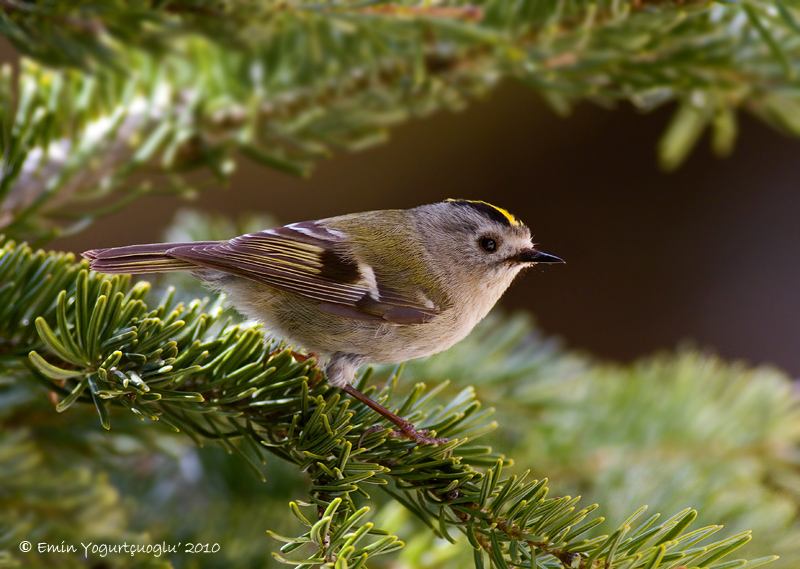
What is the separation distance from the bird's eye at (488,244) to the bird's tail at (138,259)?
543 millimetres

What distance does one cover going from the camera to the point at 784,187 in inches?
100

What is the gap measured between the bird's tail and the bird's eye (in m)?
0.54

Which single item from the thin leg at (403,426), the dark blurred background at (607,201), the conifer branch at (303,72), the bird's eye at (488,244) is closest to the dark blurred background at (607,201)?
the dark blurred background at (607,201)

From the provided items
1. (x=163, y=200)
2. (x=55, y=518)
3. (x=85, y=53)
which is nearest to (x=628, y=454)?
(x=55, y=518)

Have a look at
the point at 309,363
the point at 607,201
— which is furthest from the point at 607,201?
the point at 309,363

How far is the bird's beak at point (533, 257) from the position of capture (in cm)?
124

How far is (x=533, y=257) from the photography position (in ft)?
4.23

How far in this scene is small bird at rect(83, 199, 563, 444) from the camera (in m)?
1.07

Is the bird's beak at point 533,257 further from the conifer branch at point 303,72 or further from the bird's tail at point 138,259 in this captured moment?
the bird's tail at point 138,259

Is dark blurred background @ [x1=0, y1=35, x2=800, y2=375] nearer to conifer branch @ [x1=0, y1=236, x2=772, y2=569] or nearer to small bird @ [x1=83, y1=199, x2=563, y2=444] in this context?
small bird @ [x1=83, y1=199, x2=563, y2=444]

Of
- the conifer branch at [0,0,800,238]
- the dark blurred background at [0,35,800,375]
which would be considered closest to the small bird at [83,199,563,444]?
the conifer branch at [0,0,800,238]

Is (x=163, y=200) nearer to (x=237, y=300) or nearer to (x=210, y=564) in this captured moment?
(x=237, y=300)

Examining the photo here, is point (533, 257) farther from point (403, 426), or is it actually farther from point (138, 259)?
point (138, 259)

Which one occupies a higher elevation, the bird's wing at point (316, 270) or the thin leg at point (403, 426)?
the thin leg at point (403, 426)
